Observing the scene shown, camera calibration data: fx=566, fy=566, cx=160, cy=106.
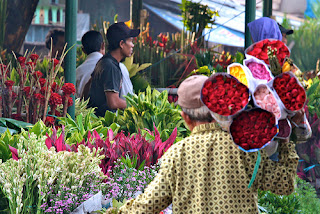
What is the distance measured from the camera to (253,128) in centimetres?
259

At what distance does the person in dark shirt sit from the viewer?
6.16 metres

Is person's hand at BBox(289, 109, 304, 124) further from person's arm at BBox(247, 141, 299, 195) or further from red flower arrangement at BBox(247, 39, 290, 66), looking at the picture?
red flower arrangement at BBox(247, 39, 290, 66)

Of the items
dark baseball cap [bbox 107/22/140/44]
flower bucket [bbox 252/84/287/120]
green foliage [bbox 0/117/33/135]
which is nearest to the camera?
flower bucket [bbox 252/84/287/120]

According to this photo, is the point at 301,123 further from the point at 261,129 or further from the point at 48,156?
the point at 48,156

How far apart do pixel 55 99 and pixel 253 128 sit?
3.13m

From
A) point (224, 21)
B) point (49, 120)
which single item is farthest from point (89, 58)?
point (224, 21)

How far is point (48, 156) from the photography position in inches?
145

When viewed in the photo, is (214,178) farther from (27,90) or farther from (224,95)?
(27,90)

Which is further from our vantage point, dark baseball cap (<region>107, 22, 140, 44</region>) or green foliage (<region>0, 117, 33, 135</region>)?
dark baseball cap (<region>107, 22, 140, 44</region>)

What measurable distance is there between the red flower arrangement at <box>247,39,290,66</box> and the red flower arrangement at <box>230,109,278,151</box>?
32 cm

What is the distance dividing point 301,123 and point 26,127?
3.17 metres

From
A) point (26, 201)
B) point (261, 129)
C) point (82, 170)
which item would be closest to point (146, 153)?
point (82, 170)

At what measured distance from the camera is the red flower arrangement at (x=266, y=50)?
2752mm

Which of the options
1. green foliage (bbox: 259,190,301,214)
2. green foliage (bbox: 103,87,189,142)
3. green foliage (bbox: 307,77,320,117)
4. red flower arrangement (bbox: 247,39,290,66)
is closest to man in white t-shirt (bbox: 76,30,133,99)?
green foliage (bbox: 103,87,189,142)
